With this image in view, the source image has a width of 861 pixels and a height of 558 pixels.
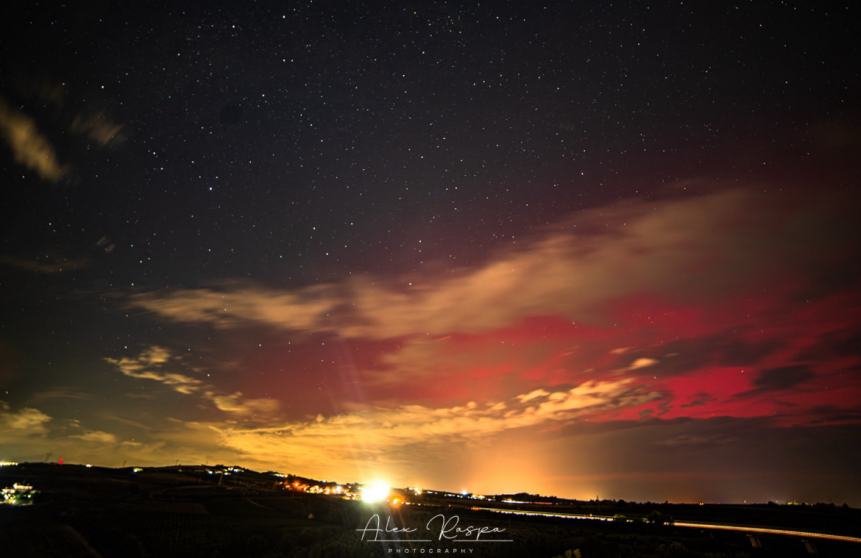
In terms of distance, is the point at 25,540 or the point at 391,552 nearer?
the point at 391,552

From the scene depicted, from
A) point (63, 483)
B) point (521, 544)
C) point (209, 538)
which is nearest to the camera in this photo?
point (521, 544)

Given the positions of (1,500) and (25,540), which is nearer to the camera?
(25,540)

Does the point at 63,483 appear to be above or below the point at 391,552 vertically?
above

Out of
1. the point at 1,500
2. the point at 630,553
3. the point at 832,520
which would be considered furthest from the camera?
the point at 1,500

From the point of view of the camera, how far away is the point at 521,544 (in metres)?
24.6

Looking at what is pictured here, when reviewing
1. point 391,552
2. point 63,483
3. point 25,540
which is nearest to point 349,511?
point 25,540

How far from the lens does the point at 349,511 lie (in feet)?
186

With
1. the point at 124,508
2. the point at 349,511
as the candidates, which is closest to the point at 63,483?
the point at 124,508

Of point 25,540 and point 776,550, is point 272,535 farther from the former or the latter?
point 776,550

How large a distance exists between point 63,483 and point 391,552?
317 ft

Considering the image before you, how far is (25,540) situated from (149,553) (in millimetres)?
9274

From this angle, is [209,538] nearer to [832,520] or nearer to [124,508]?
[124,508]

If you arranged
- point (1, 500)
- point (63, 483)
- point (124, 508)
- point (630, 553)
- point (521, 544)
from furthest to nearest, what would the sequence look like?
point (63, 483), point (1, 500), point (124, 508), point (521, 544), point (630, 553)

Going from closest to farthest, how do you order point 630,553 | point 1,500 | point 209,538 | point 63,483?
point 630,553 → point 209,538 → point 1,500 → point 63,483
